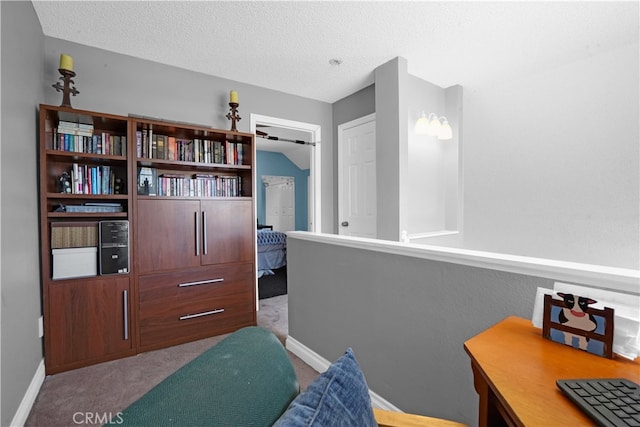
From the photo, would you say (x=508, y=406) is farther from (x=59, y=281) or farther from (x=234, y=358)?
(x=59, y=281)

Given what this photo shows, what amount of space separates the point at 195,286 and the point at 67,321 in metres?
0.87

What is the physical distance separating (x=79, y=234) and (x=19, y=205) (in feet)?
1.79

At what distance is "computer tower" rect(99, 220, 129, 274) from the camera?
7.04ft

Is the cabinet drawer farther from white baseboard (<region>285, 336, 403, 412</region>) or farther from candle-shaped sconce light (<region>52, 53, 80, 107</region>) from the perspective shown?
candle-shaped sconce light (<region>52, 53, 80, 107</region>)

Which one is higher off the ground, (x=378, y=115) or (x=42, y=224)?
(x=378, y=115)

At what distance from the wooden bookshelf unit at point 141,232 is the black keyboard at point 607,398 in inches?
99.6

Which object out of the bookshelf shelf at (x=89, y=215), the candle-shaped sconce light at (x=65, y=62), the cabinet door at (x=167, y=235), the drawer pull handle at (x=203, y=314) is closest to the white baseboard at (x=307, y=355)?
the drawer pull handle at (x=203, y=314)

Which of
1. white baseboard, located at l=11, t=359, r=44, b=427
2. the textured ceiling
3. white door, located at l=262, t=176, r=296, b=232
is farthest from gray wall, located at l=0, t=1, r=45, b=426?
white door, located at l=262, t=176, r=296, b=232

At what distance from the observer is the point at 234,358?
69 centimetres

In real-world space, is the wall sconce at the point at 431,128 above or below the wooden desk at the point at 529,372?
above

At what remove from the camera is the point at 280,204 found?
8.28m

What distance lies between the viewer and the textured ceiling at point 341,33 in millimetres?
2021

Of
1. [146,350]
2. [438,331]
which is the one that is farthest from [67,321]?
[438,331]

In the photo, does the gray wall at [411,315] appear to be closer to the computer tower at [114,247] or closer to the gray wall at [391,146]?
the gray wall at [391,146]
